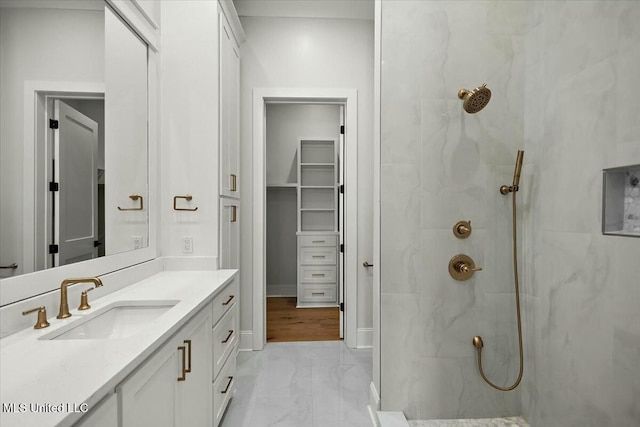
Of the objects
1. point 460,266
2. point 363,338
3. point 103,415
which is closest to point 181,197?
point 103,415

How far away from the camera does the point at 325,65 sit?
2.83m

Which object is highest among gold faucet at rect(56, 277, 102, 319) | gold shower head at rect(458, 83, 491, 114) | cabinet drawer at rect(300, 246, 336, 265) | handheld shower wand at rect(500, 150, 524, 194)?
gold shower head at rect(458, 83, 491, 114)

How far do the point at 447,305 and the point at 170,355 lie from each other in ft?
4.62

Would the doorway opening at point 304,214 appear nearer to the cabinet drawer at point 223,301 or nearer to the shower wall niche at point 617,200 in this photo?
the cabinet drawer at point 223,301

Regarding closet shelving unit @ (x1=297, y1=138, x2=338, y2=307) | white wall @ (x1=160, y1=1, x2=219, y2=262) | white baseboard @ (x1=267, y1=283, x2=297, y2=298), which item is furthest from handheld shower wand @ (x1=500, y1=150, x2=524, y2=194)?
white baseboard @ (x1=267, y1=283, x2=297, y2=298)

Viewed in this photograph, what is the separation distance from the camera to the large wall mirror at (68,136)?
105cm

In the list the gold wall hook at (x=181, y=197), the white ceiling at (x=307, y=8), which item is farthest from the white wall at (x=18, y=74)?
the white ceiling at (x=307, y=8)

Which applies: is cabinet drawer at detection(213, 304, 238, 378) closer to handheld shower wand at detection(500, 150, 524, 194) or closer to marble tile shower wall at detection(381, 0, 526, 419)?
marble tile shower wall at detection(381, 0, 526, 419)

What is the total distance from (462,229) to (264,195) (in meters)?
1.73

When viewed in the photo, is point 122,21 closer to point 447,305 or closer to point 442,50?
point 442,50

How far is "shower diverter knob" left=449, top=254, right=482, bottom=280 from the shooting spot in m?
1.69

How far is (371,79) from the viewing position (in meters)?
2.85

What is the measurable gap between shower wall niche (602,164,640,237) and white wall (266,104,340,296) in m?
3.51

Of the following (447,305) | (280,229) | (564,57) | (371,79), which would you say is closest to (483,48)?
(564,57)
